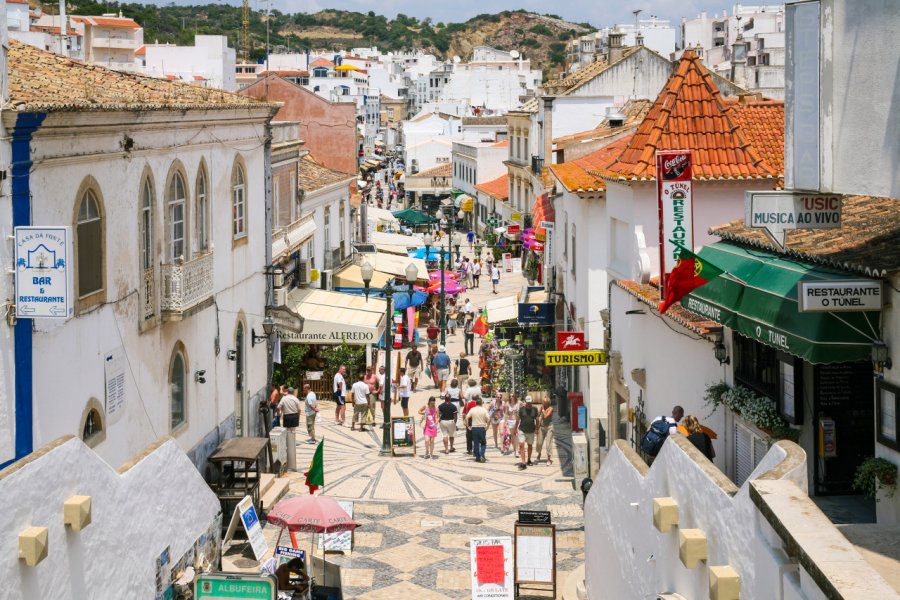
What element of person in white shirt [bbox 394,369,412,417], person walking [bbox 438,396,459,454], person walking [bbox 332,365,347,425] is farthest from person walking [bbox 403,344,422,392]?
person walking [bbox 438,396,459,454]

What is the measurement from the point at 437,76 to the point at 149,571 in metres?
173

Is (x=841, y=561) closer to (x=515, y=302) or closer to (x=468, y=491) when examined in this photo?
(x=468, y=491)

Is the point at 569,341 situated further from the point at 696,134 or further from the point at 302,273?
the point at 302,273

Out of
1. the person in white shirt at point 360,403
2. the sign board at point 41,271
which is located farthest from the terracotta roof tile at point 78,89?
the person in white shirt at point 360,403

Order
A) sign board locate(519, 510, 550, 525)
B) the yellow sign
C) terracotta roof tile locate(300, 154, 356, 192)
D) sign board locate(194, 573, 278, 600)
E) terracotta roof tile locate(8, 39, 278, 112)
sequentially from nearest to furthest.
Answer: sign board locate(194, 573, 278, 600) → terracotta roof tile locate(8, 39, 278, 112) → sign board locate(519, 510, 550, 525) → the yellow sign → terracotta roof tile locate(300, 154, 356, 192)

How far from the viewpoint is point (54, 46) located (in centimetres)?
4897

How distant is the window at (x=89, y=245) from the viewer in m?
15.6

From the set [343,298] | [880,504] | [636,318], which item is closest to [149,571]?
[880,504]

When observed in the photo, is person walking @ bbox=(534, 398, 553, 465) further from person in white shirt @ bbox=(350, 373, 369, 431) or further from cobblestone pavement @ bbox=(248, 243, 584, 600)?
person in white shirt @ bbox=(350, 373, 369, 431)

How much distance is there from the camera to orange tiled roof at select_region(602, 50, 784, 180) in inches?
873

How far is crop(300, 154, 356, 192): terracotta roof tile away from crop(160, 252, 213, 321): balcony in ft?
55.6

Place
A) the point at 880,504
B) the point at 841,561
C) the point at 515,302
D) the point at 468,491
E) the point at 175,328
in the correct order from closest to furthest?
the point at 841,561
the point at 880,504
the point at 175,328
the point at 468,491
the point at 515,302

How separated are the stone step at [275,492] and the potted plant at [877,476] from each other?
39.7ft

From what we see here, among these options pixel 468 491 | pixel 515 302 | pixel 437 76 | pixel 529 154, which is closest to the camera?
pixel 468 491
